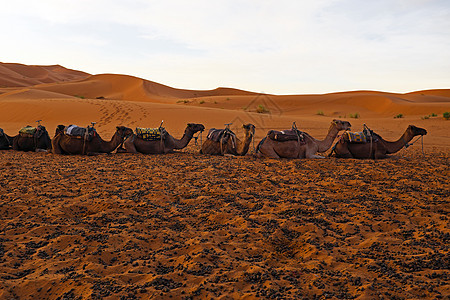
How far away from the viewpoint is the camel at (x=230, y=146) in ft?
31.9

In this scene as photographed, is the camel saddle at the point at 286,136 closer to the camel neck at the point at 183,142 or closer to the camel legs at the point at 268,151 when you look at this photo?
the camel legs at the point at 268,151

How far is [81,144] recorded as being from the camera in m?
10.1

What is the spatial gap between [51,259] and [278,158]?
6.71 m

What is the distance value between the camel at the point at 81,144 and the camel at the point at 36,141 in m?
0.85

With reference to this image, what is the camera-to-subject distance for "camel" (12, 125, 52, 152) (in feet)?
35.2

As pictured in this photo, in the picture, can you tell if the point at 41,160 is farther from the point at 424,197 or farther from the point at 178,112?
the point at 178,112

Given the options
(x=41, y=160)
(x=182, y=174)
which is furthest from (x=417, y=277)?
(x=41, y=160)

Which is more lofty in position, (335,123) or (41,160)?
(335,123)

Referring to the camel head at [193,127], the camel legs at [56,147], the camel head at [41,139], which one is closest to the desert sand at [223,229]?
the camel legs at [56,147]

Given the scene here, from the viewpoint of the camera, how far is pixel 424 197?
5875mm

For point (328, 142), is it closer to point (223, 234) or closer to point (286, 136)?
point (286, 136)

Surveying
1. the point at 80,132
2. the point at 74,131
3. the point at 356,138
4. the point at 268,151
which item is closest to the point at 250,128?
the point at 268,151

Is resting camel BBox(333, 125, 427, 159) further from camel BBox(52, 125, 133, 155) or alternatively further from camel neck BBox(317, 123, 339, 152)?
camel BBox(52, 125, 133, 155)

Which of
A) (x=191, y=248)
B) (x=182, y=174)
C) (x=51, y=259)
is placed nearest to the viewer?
(x=51, y=259)
